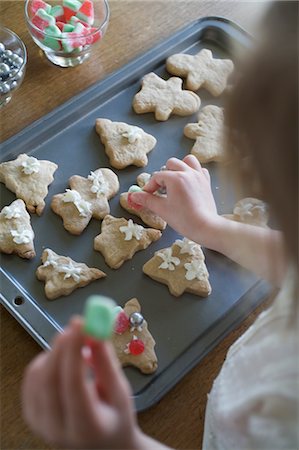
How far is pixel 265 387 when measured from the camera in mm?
607

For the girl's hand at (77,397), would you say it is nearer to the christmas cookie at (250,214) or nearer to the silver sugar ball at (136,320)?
the silver sugar ball at (136,320)

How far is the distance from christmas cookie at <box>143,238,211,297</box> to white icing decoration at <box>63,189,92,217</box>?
0.12 meters

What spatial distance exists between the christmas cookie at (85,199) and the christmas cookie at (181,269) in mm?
111

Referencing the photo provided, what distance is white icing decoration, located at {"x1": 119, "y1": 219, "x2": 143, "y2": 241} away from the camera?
0.90 meters

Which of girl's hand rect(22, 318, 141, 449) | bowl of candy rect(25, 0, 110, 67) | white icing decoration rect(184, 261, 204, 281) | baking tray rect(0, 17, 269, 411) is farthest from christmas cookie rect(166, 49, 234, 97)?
girl's hand rect(22, 318, 141, 449)

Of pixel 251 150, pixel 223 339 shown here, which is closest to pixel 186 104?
pixel 223 339

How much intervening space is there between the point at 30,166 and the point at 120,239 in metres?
0.18

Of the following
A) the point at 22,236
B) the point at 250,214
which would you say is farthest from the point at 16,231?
the point at 250,214

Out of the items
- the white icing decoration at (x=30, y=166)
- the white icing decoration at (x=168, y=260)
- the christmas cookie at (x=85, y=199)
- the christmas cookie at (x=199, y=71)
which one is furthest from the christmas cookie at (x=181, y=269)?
the christmas cookie at (x=199, y=71)

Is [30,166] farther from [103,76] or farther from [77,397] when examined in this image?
[77,397]

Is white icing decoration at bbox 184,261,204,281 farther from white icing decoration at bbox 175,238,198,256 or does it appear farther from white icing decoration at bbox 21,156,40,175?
white icing decoration at bbox 21,156,40,175

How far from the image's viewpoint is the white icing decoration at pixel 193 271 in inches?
34.2

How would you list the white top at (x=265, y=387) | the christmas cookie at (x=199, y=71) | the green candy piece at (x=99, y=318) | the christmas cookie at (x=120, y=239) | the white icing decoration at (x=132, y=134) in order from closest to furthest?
the green candy piece at (x=99, y=318)
the white top at (x=265, y=387)
the christmas cookie at (x=120, y=239)
the white icing decoration at (x=132, y=134)
the christmas cookie at (x=199, y=71)

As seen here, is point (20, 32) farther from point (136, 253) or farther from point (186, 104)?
point (136, 253)
